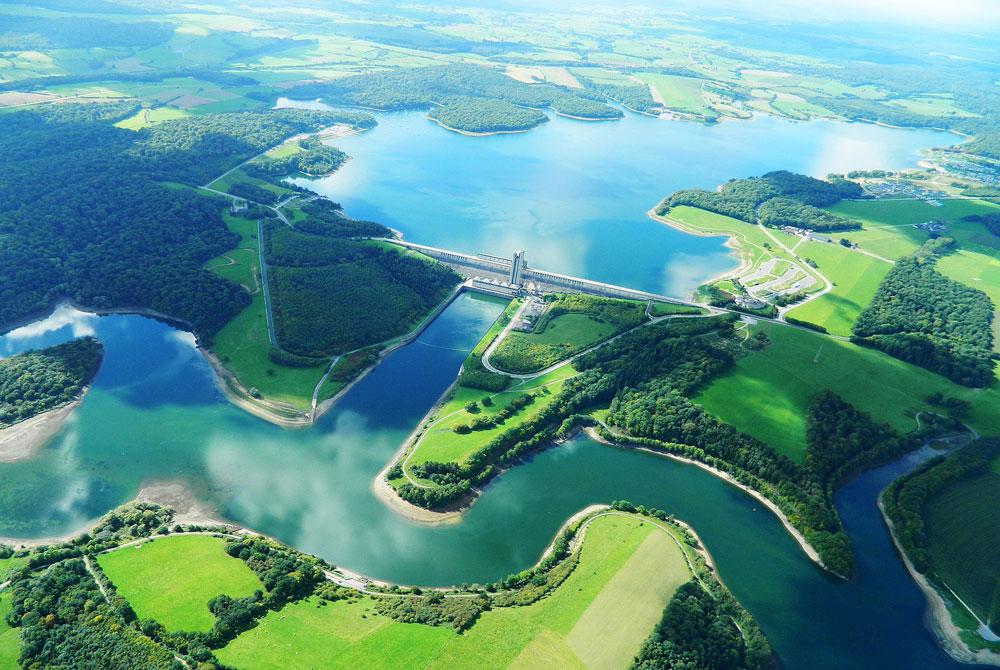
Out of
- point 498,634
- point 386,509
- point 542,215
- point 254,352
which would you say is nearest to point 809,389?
point 498,634

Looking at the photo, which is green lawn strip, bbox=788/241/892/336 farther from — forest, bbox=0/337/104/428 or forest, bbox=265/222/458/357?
forest, bbox=0/337/104/428

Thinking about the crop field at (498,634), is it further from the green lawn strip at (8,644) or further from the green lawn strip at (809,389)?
the green lawn strip at (809,389)

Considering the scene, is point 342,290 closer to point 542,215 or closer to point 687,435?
point 687,435

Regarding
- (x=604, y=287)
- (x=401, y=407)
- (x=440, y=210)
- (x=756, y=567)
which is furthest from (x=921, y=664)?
(x=440, y=210)

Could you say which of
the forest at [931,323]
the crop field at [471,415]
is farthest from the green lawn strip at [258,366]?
the forest at [931,323]

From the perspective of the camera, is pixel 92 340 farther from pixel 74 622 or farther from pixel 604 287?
pixel 604 287
